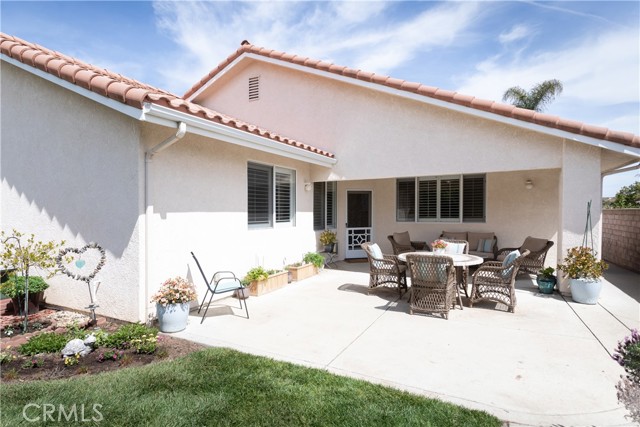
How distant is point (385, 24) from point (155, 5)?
6.44m

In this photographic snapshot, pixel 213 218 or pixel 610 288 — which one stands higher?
pixel 213 218

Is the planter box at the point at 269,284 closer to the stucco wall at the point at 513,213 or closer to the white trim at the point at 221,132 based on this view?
the white trim at the point at 221,132

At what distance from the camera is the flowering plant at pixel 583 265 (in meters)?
7.45

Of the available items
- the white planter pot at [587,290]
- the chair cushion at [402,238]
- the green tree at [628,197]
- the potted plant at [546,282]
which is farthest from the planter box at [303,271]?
the green tree at [628,197]

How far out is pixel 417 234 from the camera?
1341cm

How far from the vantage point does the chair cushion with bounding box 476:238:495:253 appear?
11573mm

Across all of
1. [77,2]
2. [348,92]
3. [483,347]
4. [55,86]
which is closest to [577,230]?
[483,347]

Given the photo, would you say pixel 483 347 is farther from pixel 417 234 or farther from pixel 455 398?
pixel 417 234

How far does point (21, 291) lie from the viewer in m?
6.40

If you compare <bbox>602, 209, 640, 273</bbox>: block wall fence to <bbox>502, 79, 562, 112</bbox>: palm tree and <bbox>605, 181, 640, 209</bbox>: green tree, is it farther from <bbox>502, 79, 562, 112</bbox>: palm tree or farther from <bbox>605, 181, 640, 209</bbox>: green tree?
<bbox>502, 79, 562, 112</bbox>: palm tree

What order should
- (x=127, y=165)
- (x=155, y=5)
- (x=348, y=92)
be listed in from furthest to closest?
(x=348, y=92) → (x=155, y=5) → (x=127, y=165)

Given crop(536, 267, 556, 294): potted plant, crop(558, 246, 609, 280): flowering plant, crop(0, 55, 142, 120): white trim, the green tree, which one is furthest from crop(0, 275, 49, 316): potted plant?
the green tree

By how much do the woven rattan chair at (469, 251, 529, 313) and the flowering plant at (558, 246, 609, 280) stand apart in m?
1.43

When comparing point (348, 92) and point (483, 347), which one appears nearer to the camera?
point (483, 347)
